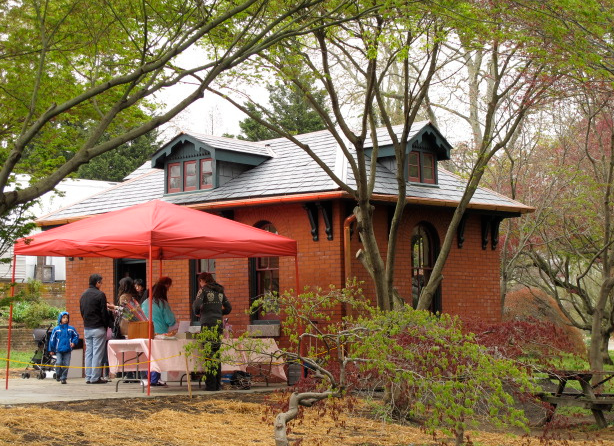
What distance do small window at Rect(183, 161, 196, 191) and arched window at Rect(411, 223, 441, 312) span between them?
529 centimetres

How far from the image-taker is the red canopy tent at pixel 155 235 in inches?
486

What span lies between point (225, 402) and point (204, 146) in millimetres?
8219

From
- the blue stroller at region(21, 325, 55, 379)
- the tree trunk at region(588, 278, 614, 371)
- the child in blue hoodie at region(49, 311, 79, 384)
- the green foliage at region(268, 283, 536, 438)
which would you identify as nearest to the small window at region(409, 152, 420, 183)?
the tree trunk at region(588, 278, 614, 371)

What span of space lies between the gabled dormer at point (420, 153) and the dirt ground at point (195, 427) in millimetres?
7524

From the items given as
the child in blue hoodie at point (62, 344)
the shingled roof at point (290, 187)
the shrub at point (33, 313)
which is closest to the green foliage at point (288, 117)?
the shrub at point (33, 313)

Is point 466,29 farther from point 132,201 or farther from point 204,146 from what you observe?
point 132,201

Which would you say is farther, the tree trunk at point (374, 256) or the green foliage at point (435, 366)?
the tree trunk at point (374, 256)

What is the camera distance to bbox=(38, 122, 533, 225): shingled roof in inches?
666

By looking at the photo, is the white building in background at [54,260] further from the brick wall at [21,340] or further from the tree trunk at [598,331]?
the tree trunk at [598,331]

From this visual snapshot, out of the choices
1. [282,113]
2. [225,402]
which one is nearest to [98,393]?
[225,402]

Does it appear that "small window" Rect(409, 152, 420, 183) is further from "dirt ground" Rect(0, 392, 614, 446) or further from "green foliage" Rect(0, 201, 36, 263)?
"green foliage" Rect(0, 201, 36, 263)

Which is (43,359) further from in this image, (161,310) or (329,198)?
(329,198)

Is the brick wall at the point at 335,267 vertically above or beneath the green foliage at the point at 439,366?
above

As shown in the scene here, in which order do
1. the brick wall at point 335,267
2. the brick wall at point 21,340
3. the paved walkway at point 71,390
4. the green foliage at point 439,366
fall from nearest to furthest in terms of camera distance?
the green foliage at point 439,366
the paved walkway at point 71,390
the brick wall at point 335,267
the brick wall at point 21,340
